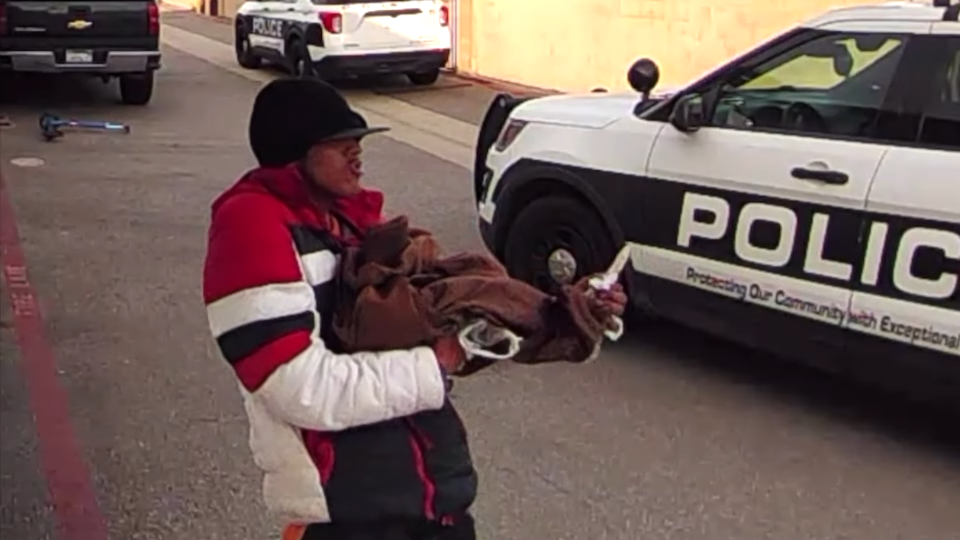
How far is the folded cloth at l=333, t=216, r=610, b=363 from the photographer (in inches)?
89.7

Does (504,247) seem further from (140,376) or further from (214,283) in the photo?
(214,283)

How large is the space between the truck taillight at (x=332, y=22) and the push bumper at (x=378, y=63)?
318mm

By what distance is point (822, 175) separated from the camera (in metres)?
5.32

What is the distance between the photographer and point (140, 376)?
6180 mm

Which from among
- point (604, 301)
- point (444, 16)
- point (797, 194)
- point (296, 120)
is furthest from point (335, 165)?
point (444, 16)

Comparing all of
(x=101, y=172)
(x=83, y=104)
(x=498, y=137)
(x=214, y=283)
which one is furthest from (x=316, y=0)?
(x=214, y=283)

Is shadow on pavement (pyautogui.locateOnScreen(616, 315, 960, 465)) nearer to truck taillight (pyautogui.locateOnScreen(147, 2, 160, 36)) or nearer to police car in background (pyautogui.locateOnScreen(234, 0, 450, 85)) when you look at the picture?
truck taillight (pyautogui.locateOnScreen(147, 2, 160, 36))

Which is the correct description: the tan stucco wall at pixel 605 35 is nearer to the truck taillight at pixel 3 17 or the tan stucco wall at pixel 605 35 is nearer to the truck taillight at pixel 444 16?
the truck taillight at pixel 444 16

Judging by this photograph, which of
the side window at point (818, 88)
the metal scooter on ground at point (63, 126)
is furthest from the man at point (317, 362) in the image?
the metal scooter on ground at point (63, 126)

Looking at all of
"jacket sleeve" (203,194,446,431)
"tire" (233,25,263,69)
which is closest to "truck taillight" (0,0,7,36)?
"tire" (233,25,263,69)

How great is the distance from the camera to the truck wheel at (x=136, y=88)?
1558cm

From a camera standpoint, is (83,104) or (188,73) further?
(188,73)

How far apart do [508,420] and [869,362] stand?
1437 millimetres

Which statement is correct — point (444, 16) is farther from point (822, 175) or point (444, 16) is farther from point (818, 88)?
point (822, 175)
